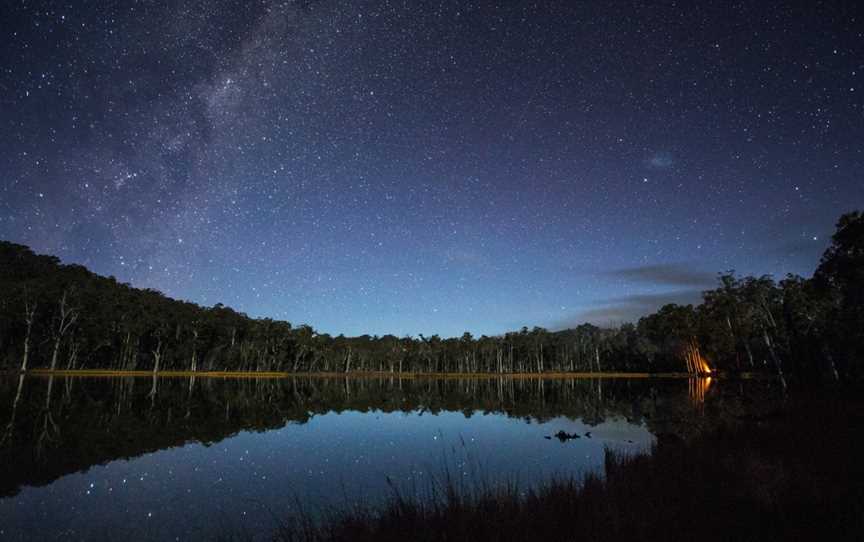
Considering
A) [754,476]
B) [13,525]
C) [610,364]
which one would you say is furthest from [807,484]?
[610,364]

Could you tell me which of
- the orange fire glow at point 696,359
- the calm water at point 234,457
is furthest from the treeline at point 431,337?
the calm water at point 234,457

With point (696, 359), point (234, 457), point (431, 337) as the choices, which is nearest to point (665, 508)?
point (234, 457)

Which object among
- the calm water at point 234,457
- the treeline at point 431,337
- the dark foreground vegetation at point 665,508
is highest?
the treeline at point 431,337

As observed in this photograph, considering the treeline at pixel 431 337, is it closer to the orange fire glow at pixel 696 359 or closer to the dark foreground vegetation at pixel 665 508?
the orange fire glow at pixel 696 359

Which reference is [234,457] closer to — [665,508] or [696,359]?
[665,508]

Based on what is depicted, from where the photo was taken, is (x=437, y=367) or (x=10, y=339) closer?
(x=10, y=339)

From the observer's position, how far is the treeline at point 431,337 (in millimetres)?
51906

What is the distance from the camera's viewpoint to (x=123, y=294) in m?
95.4

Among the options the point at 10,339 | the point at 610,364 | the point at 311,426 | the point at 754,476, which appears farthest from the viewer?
the point at 610,364

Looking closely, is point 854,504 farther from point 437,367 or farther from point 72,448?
point 437,367

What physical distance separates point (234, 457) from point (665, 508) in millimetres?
15027

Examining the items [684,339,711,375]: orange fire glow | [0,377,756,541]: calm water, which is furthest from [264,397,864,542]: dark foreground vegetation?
[684,339,711,375]: orange fire glow

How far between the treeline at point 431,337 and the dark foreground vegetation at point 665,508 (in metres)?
29.8

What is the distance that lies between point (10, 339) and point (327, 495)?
333ft
